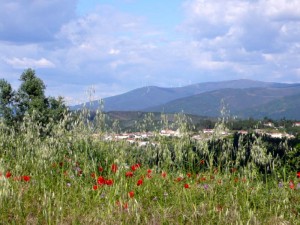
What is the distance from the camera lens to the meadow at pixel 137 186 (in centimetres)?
530

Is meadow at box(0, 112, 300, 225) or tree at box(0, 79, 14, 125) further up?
tree at box(0, 79, 14, 125)

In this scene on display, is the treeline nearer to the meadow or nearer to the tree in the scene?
the tree

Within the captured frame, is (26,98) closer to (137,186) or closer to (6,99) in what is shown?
(6,99)

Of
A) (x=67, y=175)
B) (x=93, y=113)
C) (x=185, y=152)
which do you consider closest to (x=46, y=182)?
(x=67, y=175)

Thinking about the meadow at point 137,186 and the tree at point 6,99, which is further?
the tree at point 6,99

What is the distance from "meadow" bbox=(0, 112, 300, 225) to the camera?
530 cm

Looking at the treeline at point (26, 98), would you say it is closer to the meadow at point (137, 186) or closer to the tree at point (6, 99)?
the tree at point (6, 99)

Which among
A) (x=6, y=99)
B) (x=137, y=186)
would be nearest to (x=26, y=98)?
(x=6, y=99)

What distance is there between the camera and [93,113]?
30.2 feet

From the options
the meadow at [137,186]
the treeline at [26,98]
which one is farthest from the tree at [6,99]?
the meadow at [137,186]

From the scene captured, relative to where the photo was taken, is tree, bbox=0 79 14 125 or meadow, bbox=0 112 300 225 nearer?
meadow, bbox=0 112 300 225

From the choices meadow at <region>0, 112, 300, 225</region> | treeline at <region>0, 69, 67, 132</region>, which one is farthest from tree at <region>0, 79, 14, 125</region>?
meadow at <region>0, 112, 300, 225</region>

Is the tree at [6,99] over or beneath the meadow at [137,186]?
over

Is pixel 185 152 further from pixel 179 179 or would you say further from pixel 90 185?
pixel 90 185
